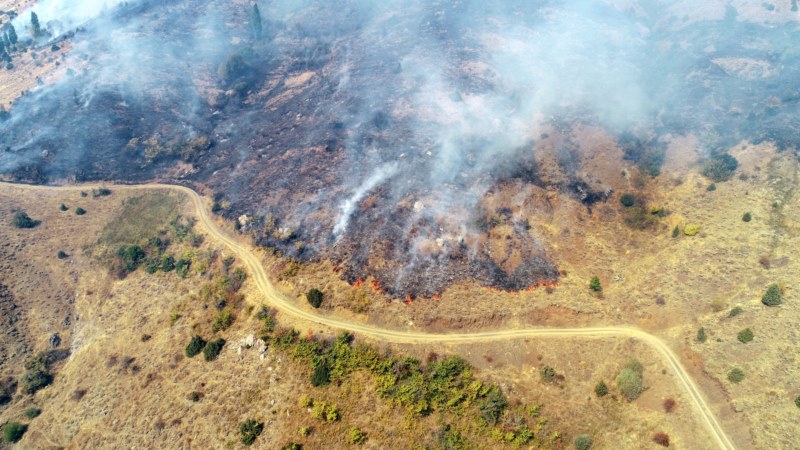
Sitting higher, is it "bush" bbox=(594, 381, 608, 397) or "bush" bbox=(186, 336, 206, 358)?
"bush" bbox=(186, 336, 206, 358)

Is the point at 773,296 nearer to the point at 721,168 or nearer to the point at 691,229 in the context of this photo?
the point at 691,229

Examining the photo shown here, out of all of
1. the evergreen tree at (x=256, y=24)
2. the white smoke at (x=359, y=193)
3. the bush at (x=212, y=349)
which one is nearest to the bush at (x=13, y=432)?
the bush at (x=212, y=349)

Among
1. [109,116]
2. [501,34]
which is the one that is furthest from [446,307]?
[109,116]

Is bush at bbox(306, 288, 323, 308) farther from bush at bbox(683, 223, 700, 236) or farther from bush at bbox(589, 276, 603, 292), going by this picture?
bush at bbox(683, 223, 700, 236)

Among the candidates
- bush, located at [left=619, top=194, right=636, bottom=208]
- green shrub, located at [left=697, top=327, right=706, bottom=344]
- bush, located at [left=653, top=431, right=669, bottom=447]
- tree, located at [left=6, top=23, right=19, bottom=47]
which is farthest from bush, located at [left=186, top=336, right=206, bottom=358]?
tree, located at [left=6, top=23, right=19, bottom=47]

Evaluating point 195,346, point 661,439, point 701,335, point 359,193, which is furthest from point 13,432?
point 701,335

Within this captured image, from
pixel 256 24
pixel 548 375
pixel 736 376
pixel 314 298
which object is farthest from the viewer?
pixel 256 24
